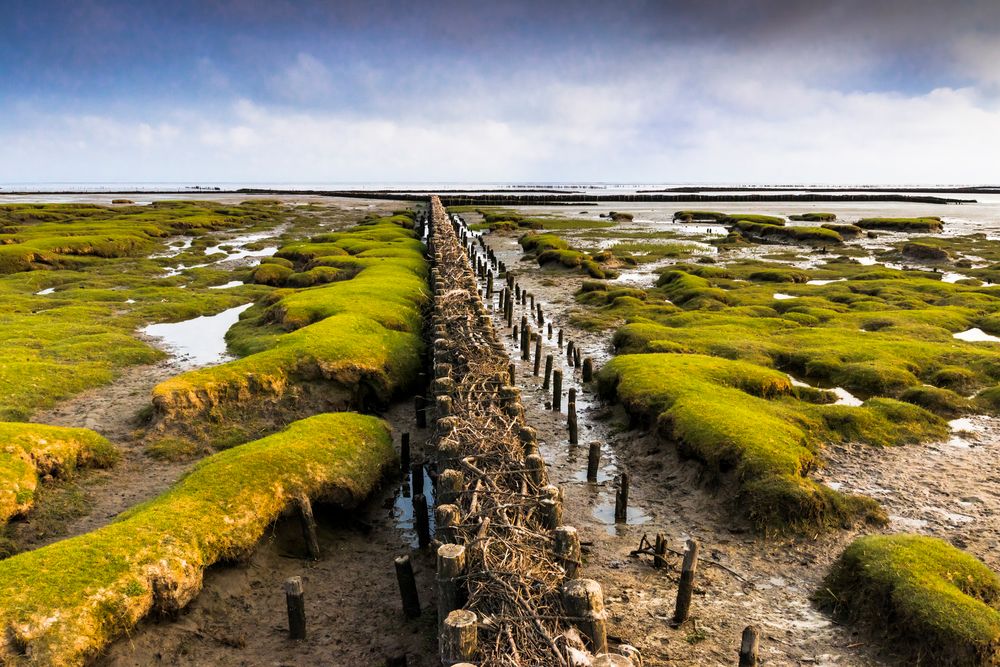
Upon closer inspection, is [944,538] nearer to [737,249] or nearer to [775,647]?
[775,647]

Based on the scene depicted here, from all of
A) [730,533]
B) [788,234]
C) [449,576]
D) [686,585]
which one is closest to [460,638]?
[449,576]

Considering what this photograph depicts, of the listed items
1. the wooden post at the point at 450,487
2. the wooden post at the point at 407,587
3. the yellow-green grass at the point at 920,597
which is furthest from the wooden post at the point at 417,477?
the yellow-green grass at the point at 920,597

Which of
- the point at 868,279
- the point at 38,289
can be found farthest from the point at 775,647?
the point at 38,289

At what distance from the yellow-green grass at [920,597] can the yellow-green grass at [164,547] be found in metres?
9.53

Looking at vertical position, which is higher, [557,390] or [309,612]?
[557,390]

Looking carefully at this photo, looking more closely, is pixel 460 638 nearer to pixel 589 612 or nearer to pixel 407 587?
pixel 589 612

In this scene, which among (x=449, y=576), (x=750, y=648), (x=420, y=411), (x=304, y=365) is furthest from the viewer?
(x=304, y=365)

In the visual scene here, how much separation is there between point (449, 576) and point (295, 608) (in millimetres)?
3002

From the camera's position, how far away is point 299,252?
42.7 meters

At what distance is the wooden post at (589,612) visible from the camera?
6.86 metres

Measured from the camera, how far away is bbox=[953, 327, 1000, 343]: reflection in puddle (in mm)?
24083

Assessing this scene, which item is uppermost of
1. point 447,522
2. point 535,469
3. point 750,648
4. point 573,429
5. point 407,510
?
point 535,469

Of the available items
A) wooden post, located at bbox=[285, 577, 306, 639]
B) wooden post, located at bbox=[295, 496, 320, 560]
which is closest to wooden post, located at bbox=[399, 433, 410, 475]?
wooden post, located at bbox=[295, 496, 320, 560]

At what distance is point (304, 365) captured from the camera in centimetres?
1811
